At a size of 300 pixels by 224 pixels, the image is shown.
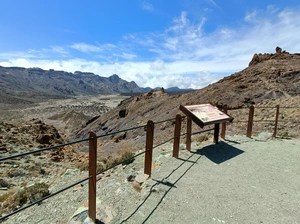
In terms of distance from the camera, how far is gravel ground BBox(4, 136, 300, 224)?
Answer: 4.49 metres

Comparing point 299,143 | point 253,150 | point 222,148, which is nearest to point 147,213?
point 222,148

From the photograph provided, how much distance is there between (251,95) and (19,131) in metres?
21.5

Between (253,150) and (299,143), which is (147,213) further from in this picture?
(299,143)

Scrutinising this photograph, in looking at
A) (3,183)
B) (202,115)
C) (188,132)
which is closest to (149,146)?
(188,132)

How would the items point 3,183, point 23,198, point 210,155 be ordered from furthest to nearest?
point 3,183
point 210,155
point 23,198

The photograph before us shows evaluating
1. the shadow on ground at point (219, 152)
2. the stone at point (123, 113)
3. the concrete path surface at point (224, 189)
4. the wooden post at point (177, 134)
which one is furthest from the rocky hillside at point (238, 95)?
the wooden post at point (177, 134)

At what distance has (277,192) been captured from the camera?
5.41m

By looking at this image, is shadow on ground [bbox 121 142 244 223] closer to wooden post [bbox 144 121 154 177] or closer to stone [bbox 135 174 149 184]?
stone [bbox 135 174 149 184]

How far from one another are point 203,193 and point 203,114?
3.36 metres

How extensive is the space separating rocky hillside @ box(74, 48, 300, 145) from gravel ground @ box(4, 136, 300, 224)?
889cm

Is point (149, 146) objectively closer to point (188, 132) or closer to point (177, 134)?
point (177, 134)

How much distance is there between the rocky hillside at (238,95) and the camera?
64.3 feet

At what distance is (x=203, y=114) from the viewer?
8.05m

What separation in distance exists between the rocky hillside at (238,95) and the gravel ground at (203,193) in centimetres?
889
